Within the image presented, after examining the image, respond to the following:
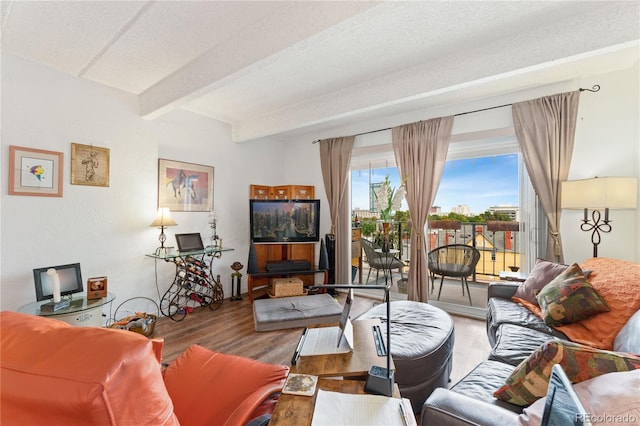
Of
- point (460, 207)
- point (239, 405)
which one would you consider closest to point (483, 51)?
point (460, 207)

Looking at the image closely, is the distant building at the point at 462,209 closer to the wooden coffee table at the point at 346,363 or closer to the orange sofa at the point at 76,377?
the wooden coffee table at the point at 346,363

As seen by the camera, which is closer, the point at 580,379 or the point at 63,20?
the point at 580,379

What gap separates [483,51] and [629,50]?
1213 millimetres

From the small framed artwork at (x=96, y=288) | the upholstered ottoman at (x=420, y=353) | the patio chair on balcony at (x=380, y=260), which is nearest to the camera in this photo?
the upholstered ottoman at (x=420, y=353)

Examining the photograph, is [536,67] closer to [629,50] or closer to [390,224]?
[629,50]

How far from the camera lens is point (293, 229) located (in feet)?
13.7

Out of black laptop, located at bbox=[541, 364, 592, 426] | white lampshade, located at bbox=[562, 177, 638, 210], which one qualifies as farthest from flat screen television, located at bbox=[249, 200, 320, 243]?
black laptop, located at bbox=[541, 364, 592, 426]

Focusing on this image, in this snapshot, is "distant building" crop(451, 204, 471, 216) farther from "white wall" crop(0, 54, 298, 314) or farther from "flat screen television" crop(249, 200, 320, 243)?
"white wall" crop(0, 54, 298, 314)

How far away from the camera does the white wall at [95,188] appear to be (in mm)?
2299

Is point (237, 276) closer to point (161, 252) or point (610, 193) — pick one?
point (161, 252)

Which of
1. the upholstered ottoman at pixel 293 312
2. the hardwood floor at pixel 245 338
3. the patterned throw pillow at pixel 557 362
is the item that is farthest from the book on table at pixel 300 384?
the upholstered ottoman at pixel 293 312

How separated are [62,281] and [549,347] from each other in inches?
136

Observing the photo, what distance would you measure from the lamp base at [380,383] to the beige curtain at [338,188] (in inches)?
126

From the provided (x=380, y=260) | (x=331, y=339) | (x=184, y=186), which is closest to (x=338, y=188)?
(x=380, y=260)
